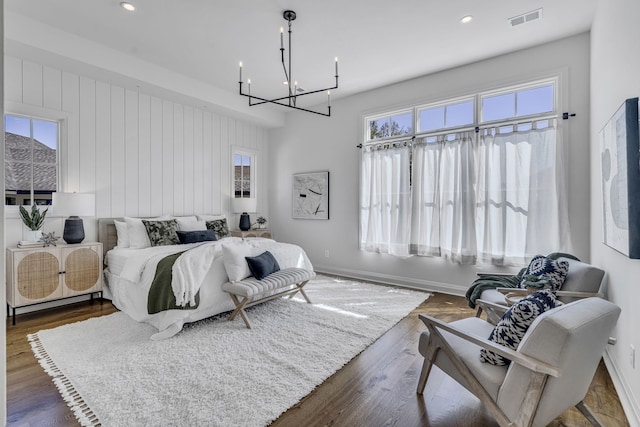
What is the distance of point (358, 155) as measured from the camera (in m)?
5.25

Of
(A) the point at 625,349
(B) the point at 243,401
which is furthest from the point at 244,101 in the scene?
(A) the point at 625,349

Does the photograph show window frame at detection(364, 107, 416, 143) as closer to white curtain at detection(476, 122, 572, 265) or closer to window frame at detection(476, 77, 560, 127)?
window frame at detection(476, 77, 560, 127)

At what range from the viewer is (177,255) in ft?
10.6

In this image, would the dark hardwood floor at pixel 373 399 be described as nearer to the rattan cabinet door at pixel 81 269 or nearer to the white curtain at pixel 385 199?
the rattan cabinet door at pixel 81 269

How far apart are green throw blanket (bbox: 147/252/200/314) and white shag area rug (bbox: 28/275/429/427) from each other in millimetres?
246

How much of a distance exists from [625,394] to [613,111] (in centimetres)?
188

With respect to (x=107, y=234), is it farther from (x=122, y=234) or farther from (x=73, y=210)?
(x=73, y=210)

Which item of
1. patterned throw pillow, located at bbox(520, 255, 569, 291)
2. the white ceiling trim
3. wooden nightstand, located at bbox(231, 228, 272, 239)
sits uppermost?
the white ceiling trim

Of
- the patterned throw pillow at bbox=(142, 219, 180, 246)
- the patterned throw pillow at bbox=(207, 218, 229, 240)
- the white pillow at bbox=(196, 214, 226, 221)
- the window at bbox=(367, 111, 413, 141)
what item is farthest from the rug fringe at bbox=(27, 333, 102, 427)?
the window at bbox=(367, 111, 413, 141)

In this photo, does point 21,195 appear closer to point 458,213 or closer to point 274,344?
point 274,344

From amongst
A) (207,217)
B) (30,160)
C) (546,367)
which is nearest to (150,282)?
(207,217)

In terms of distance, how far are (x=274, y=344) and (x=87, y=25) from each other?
3.75 m

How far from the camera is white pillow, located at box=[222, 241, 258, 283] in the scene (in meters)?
3.16

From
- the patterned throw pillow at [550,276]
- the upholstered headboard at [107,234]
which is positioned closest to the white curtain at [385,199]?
the patterned throw pillow at [550,276]
